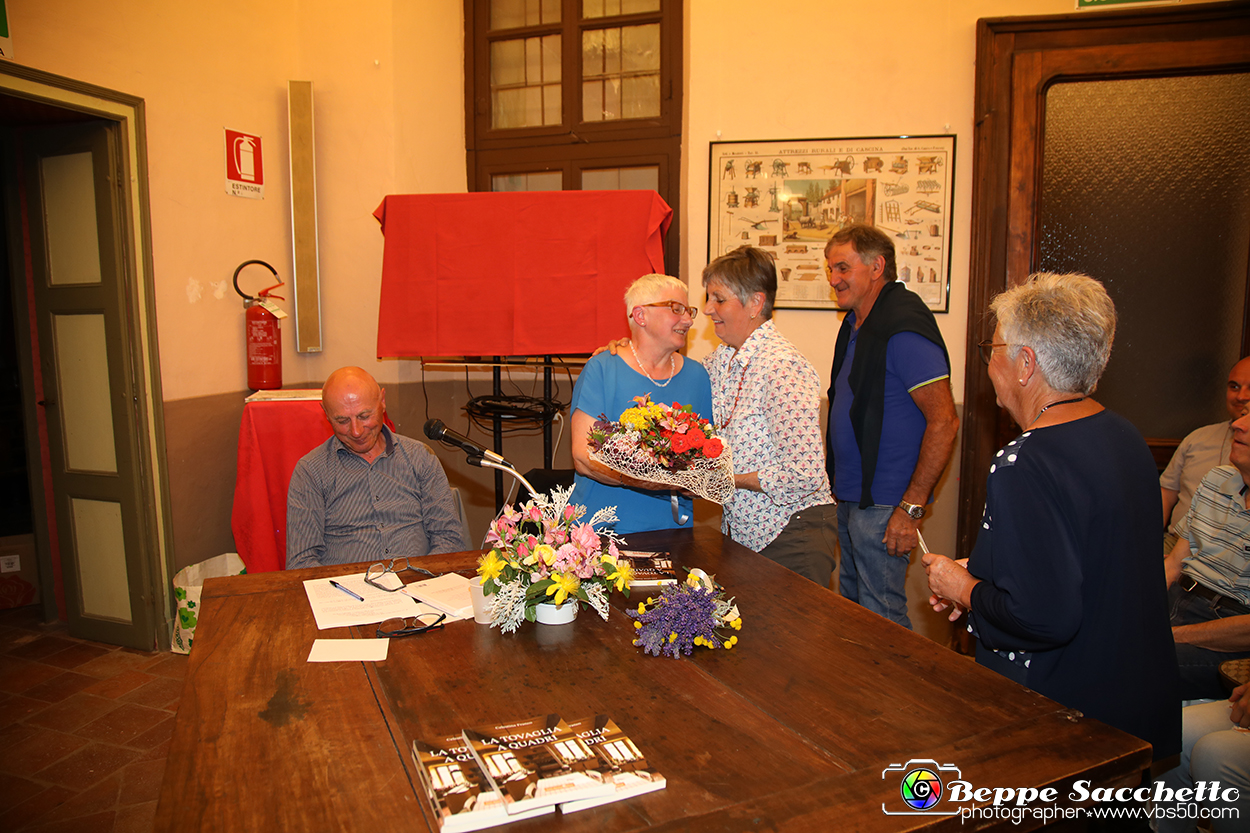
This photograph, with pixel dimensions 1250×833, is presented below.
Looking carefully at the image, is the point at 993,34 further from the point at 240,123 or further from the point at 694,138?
the point at 240,123

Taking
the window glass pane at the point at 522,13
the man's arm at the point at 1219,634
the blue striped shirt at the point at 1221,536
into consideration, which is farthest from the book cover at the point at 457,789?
the window glass pane at the point at 522,13

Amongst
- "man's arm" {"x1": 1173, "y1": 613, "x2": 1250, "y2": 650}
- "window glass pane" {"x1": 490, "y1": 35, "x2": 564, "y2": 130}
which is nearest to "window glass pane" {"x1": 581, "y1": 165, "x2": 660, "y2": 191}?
"window glass pane" {"x1": 490, "y1": 35, "x2": 564, "y2": 130}

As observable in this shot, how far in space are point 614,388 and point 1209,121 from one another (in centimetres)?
338

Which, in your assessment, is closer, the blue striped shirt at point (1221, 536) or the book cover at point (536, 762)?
the book cover at point (536, 762)

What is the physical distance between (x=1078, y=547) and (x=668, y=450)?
0.99m

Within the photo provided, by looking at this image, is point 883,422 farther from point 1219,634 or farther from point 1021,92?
point 1021,92

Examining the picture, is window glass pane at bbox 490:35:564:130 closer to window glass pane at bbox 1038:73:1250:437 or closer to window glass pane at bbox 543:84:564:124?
window glass pane at bbox 543:84:564:124

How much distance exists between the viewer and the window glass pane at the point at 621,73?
4402 millimetres

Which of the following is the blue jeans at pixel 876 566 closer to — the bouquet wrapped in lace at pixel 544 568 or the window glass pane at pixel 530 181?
the bouquet wrapped in lace at pixel 544 568

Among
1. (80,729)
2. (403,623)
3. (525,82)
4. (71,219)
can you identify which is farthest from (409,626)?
(525,82)

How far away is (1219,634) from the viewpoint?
85.6 inches

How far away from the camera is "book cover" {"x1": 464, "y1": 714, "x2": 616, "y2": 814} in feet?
3.55

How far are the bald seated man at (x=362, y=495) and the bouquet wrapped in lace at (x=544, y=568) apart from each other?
988 mm

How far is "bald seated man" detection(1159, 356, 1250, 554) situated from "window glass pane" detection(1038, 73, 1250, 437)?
38.5 inches
